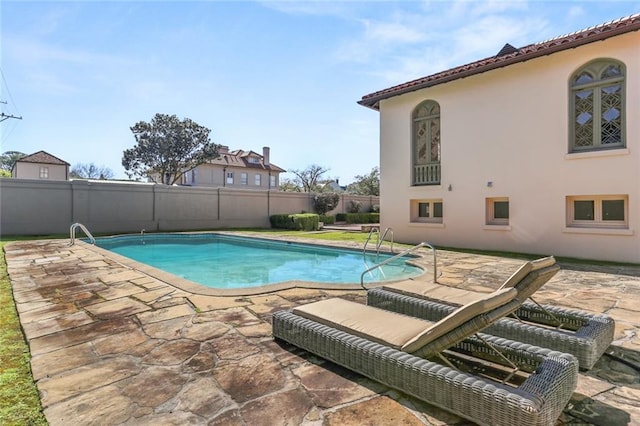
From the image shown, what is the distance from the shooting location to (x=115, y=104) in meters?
19.3

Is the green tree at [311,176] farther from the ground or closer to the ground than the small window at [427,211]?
farther from the ground

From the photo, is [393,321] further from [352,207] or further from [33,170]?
[33,170]

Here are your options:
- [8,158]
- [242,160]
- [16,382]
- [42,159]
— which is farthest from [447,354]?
[8,158]

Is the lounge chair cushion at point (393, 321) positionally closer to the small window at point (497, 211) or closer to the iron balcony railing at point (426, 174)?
the small window at point (497, 211)

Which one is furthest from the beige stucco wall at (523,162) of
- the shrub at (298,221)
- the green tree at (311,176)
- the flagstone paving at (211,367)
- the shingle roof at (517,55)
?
the green tree at (311,176)

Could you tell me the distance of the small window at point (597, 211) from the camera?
30.5 feet

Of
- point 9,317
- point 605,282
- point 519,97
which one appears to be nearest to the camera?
point 9,317

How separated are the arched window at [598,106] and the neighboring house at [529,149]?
0.08 feet

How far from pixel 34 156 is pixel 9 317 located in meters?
45.1

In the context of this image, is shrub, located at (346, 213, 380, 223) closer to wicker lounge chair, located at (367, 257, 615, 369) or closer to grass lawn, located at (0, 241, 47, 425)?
wicker lounge chair, located at (367, 257, 615, 369)

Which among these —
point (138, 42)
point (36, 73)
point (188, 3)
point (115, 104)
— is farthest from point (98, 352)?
point (115, 104)

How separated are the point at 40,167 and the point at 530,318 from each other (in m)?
49.1

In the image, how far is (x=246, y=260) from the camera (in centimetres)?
1168

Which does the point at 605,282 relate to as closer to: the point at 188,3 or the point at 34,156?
the point at 188,3
